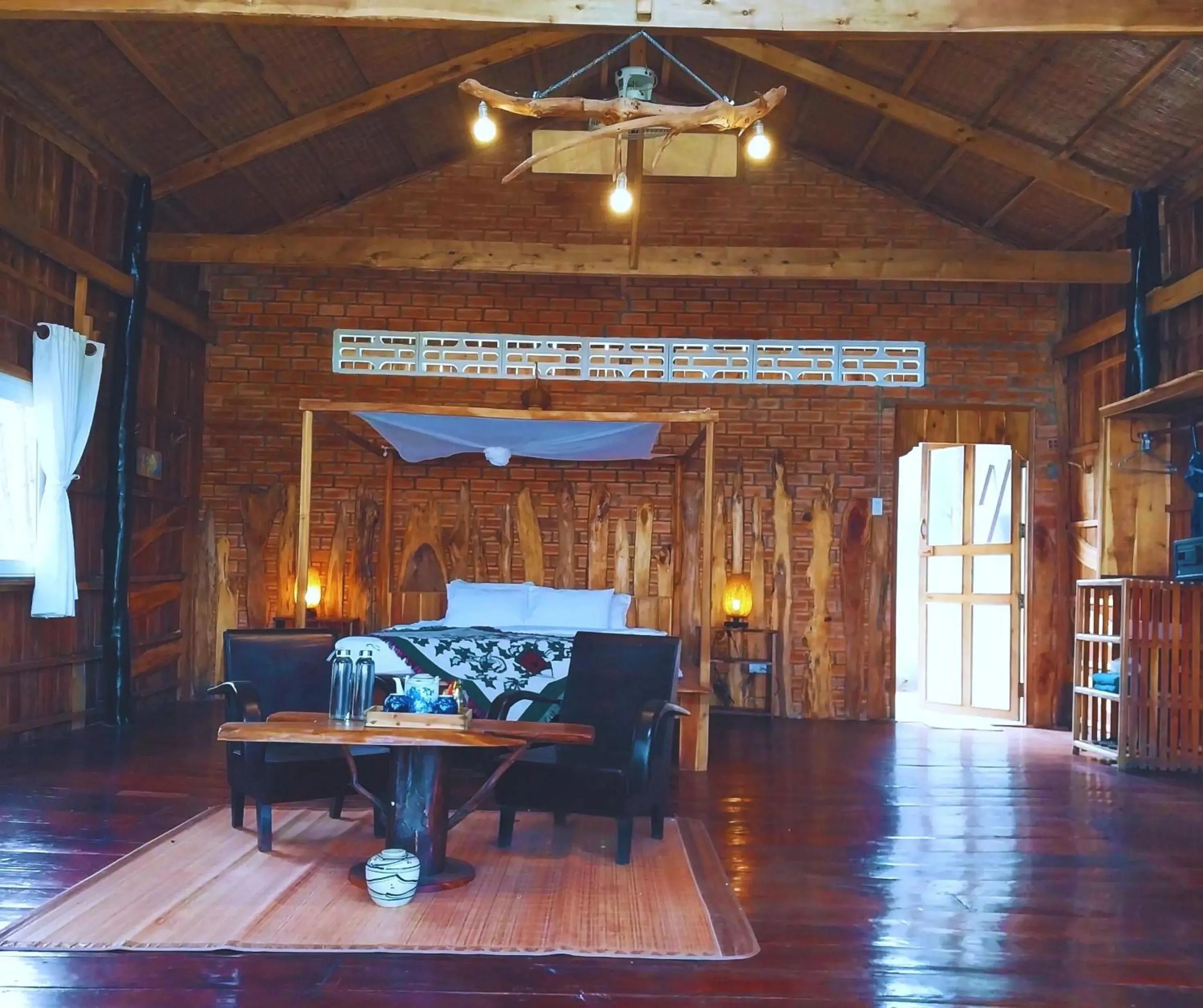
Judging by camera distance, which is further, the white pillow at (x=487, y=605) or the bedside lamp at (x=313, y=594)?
the bedside lamp at (x=313, y=594)

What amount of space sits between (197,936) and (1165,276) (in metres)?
6.81

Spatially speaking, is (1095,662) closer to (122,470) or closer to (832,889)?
(832,889)

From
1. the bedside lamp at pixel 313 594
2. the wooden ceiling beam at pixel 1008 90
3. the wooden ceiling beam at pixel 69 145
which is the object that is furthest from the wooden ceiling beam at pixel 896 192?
the bedside lamp at pixel 313 594

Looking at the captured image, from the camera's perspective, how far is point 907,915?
3.48 metres

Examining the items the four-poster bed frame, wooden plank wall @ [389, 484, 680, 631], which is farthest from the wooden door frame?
the four-poster bed frame

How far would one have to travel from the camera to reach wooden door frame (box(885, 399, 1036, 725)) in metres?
8.39

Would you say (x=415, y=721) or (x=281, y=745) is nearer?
(x=415, y=721)

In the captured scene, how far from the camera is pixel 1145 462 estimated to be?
6863 mm

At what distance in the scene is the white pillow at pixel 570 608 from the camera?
735cm

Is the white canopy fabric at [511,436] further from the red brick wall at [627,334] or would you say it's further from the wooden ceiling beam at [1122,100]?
the wooden ceiling beam at [1122,100]

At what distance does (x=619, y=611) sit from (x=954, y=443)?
3.09m

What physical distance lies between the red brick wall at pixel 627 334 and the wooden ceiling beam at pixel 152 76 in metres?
1.38

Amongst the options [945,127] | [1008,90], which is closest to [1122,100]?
[1008,90]

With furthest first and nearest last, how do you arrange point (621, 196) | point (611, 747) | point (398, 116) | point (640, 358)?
point (640, 358) → point (398, 116) → point (621, 196) → point (611, 747)
